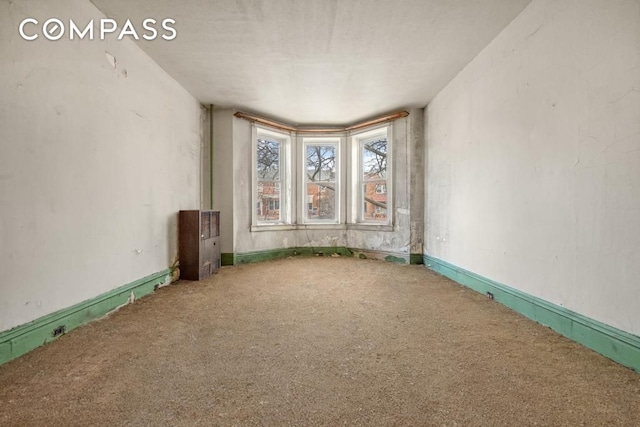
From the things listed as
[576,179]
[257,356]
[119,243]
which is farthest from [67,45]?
[576,179]

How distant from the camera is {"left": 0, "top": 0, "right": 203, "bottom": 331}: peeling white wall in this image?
1.80 m

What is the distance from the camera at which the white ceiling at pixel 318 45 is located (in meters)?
2.48

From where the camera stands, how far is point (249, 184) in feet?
17.0

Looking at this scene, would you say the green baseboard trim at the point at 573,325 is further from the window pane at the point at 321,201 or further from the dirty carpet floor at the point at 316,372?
the window pane at the point at 321,201

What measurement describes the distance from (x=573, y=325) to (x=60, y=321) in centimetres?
347

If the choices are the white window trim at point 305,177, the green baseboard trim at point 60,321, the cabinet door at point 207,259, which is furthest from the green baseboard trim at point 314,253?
→ the green baseboard trim at point 60,321

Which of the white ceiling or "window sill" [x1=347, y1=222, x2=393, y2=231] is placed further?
"window sill" [x1=347, y1=222, x2=393, y2=231]

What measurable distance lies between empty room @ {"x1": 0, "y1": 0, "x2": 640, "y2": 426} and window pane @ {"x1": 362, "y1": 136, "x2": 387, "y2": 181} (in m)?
1.23

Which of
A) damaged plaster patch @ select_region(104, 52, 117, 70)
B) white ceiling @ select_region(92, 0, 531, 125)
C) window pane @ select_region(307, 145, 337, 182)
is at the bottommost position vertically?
window pane @ select_region(307, 145, 337, 182)

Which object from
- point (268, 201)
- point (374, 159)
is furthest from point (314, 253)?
point (374, 159)

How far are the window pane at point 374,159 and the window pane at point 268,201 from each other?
1.71 metres

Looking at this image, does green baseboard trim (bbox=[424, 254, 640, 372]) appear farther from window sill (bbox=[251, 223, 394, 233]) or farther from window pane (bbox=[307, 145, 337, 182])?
window pane (bbox=[307, 145, 337, 182])

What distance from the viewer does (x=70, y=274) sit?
2201 millimetres

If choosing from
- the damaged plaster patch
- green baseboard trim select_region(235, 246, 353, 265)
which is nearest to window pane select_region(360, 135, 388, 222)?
green baseboard trim select_region(235, 246, 353, 265)
